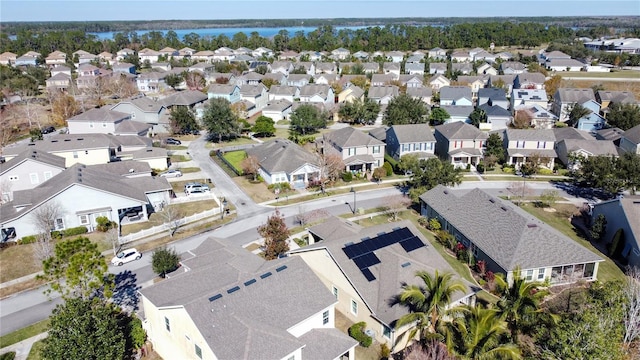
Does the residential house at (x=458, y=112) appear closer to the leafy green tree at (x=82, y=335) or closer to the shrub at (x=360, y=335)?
the shrub at (x=360, y=335)

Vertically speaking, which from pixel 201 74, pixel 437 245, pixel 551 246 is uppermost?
pixel 201 74

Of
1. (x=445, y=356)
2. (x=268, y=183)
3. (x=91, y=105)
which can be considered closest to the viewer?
(x=445, y=356)

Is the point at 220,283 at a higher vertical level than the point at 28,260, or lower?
higher

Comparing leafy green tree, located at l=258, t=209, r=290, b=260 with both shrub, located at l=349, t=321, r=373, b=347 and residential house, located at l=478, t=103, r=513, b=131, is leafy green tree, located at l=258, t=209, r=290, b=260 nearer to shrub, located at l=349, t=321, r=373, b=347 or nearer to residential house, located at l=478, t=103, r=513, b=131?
shrub, located at l=349, t=321, r=373, b=347

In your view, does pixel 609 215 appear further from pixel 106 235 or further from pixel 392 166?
pixel 106 235

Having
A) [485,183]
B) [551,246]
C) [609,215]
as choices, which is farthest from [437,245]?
[485,183]

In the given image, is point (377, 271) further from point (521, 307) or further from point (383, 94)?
point (383, 94)

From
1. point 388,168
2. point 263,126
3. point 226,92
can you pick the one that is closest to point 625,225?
point 388,168
